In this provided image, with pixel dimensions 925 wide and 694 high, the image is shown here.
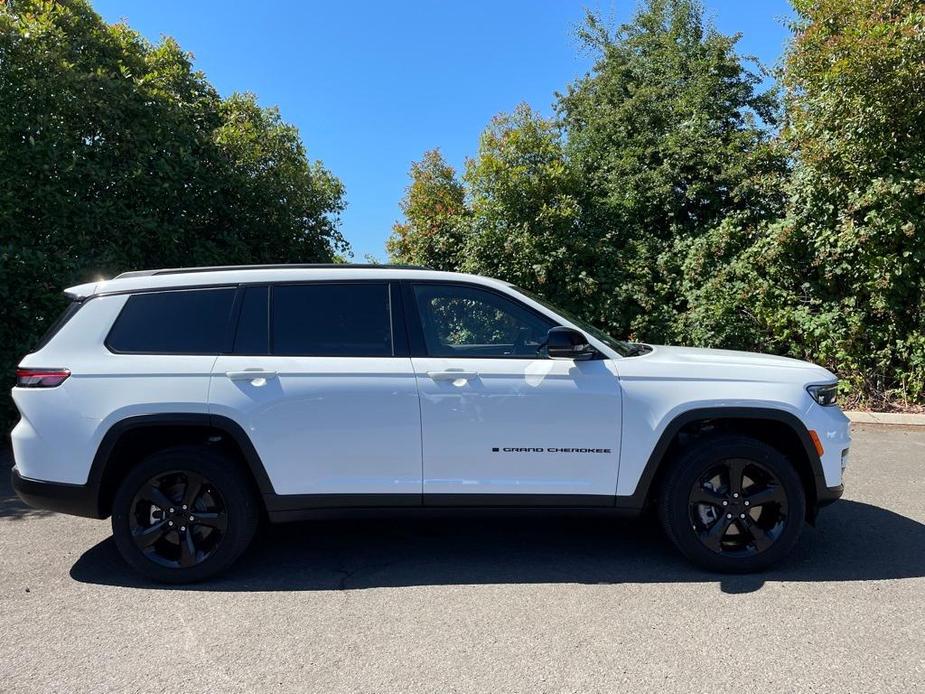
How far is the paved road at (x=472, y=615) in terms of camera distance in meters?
2.81

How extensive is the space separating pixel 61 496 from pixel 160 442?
566 mm

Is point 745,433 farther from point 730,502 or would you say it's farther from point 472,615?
point 472,615

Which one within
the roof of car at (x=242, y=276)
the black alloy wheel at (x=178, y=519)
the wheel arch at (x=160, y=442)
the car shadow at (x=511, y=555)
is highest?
the roof of car at (x=242, y=276)

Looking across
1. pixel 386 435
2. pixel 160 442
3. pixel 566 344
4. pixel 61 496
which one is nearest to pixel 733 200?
pixel 566 344

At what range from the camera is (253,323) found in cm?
387

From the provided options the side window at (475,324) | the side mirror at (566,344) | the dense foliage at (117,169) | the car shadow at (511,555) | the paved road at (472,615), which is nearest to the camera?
the paved road at (472,615)

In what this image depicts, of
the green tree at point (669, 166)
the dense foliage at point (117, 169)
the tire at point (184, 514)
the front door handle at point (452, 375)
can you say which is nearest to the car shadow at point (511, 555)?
the tire at point (184, 514)

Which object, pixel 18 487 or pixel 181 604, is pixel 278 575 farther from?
pixel 18 487

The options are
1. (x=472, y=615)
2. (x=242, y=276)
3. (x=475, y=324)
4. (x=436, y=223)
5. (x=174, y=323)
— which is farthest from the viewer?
(x=436, y=223)

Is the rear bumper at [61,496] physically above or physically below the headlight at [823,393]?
below

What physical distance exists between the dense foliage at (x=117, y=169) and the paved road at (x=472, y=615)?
397cm

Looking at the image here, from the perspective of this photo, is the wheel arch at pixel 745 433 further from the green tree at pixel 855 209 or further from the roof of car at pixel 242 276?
the green tree at pixel 855 209

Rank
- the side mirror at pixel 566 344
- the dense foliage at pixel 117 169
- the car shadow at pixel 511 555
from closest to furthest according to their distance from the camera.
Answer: the side mirror at pixel 566 344
the car shadow at pixel 511 555
the dense foliage at pixel 117 169

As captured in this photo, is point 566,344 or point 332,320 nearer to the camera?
point 566,344
